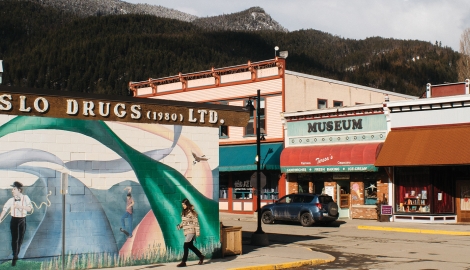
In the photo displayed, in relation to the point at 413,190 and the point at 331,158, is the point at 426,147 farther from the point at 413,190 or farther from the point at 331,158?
the point at 331,158

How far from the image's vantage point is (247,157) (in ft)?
137

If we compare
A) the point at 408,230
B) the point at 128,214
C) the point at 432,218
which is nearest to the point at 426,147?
the point at 432,218

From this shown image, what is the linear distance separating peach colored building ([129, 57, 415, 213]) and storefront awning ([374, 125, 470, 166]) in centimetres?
811

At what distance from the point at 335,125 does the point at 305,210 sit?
290 inches

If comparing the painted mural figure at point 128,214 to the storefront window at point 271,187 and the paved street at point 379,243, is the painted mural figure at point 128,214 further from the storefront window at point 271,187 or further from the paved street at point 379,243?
the storefront window at point 271,187

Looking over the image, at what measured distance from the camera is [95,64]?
399ft

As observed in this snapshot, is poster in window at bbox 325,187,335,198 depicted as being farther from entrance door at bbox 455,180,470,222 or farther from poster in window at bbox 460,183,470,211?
poster in window at bbox 460,183,470,211

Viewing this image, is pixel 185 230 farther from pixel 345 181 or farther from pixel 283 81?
pixel 283 81

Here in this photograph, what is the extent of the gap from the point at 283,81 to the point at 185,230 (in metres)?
25.2

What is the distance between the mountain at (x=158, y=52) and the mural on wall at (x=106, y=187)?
288ft

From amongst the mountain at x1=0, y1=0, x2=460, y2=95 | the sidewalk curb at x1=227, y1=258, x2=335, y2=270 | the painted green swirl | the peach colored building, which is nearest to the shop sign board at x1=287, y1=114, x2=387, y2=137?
the peach colored building

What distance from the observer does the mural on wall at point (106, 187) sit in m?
15.2

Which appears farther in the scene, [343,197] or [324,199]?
[343,197]

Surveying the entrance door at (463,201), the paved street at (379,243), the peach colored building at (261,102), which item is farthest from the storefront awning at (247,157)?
the entrance door at (463,201)
